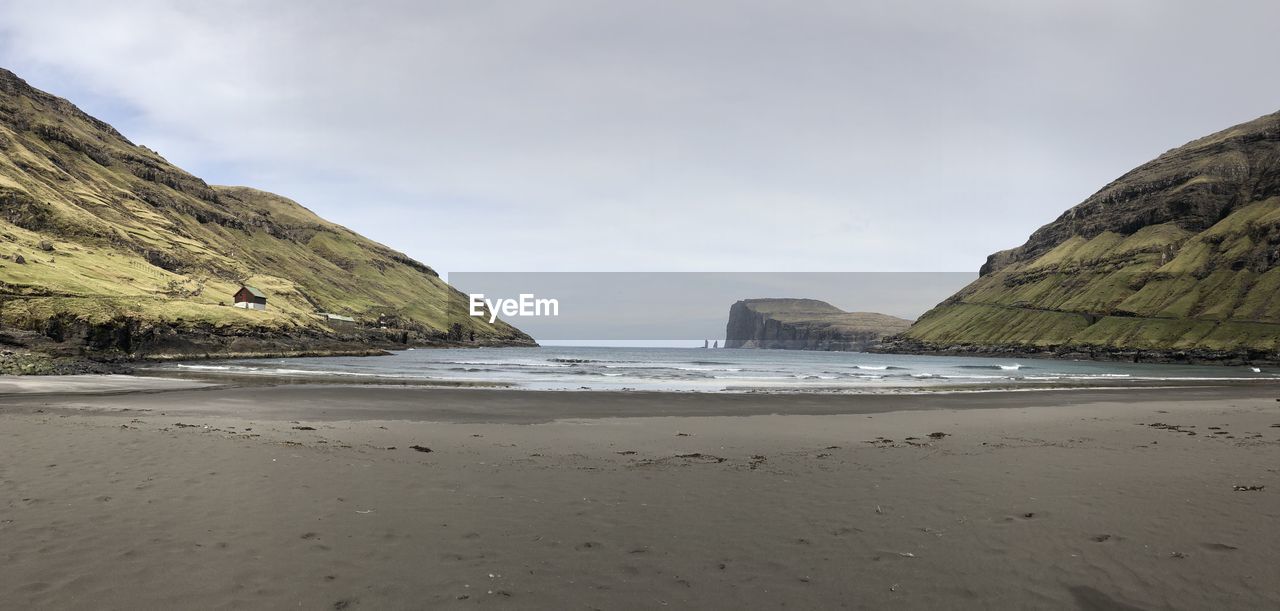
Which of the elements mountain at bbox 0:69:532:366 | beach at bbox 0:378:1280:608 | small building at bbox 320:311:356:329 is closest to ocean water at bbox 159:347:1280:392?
mountain at bbox 0:69:532:366

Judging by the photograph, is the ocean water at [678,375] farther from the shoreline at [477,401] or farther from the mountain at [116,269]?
the mountain at [116,269]

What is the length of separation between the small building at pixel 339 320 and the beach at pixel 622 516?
154 meters

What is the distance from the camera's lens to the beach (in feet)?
23.1

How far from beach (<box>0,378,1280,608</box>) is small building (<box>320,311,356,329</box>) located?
504 ft

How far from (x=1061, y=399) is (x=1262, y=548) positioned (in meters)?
35.6

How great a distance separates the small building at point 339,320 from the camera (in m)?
162

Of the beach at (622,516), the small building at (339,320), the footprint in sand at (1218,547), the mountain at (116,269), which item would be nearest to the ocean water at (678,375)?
the mountain at (116,269)

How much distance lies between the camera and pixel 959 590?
715 cm

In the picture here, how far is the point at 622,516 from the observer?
1021 cm

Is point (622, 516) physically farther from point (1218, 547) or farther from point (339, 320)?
point (339, 320)

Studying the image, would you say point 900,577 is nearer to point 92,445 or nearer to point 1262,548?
point 1262,548

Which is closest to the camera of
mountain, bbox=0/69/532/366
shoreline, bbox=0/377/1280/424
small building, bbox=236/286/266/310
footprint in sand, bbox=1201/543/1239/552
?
footprint in sand, bbox=1201/543/1239/552

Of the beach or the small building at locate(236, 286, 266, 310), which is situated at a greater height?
the small building at locate(236, 286, 266, 310)

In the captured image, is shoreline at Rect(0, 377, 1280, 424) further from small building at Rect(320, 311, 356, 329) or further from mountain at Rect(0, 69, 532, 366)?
small building at Rect(320, 311, 356, 329)
